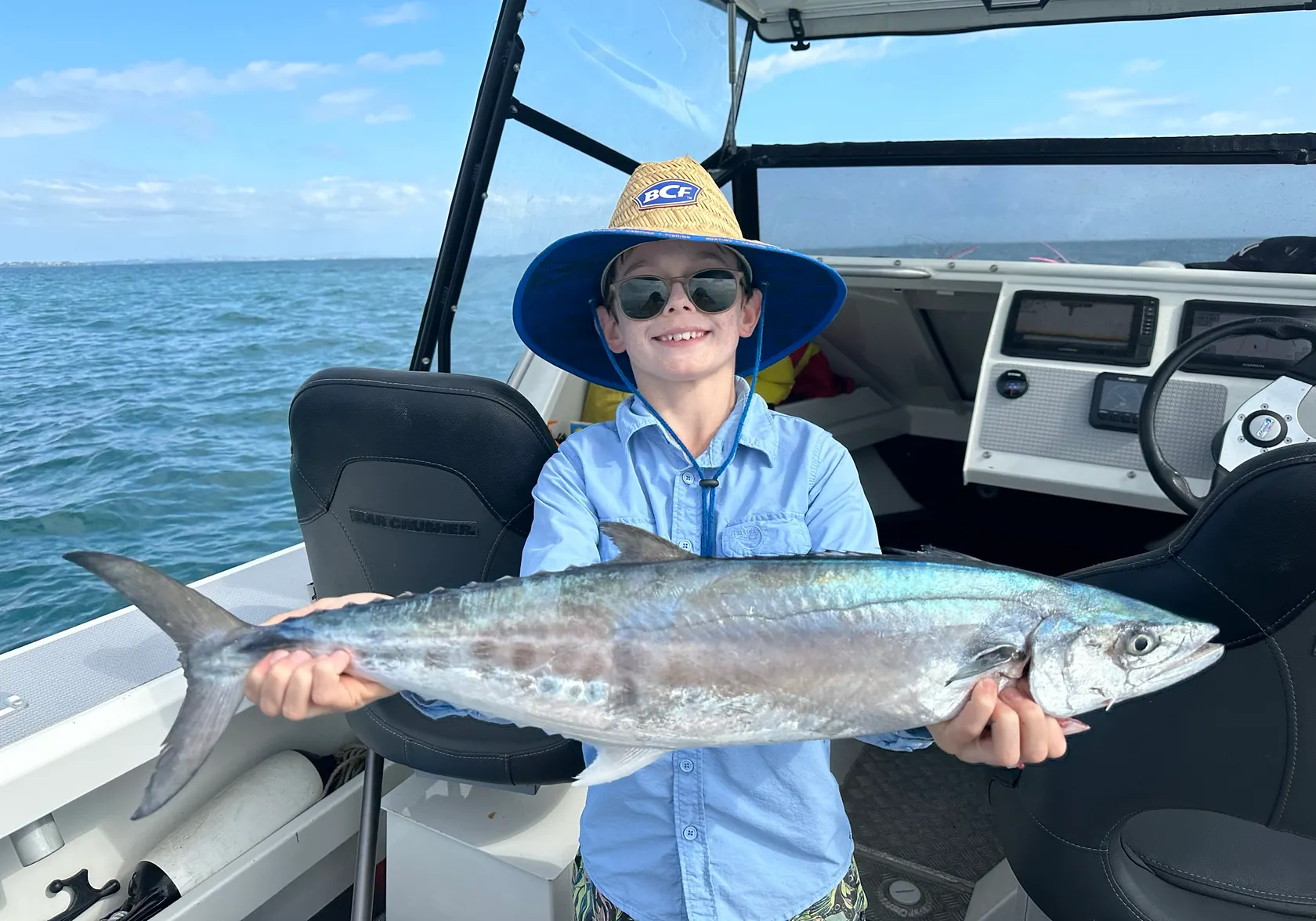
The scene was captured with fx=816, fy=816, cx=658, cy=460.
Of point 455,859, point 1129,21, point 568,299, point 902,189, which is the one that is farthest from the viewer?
point 902,189

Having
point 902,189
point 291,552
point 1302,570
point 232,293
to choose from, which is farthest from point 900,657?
point 232,293

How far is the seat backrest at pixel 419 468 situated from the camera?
1955 mm

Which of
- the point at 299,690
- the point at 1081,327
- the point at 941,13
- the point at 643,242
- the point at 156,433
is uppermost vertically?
the point at 941,13

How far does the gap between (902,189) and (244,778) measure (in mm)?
3981

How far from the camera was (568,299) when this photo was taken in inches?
79.7

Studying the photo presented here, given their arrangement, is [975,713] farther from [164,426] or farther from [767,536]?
[164,426]

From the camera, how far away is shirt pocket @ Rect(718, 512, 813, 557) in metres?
1.57

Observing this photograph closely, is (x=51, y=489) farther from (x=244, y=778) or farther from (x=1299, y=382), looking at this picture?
(x=1299, y=382)

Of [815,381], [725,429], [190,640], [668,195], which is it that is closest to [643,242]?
[668,195]

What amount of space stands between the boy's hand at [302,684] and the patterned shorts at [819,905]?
62 centimetres

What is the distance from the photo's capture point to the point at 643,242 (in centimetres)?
177

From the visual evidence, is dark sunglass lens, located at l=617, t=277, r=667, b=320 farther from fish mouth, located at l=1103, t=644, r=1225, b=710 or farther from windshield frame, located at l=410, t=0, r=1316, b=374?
windshield frame, located at l=410, t=0, r=1316, b=374

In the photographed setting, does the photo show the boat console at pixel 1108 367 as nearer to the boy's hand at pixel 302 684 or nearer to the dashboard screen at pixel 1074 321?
the dashboard screen at pixel 1074 321

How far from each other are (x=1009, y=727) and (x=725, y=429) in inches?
29.5
